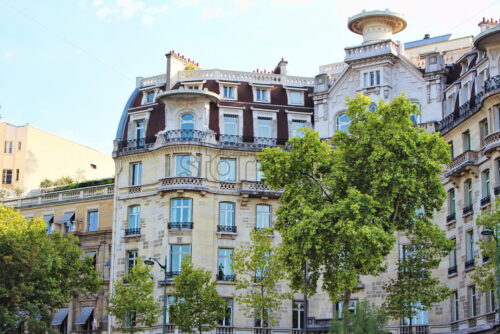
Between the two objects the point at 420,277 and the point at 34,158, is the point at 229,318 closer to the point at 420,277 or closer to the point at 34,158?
the point at 420,277

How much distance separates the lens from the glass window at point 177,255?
55.5 metres

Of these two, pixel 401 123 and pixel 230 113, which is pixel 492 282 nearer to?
pixel 401 123

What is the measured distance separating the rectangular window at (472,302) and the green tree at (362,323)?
1020cm

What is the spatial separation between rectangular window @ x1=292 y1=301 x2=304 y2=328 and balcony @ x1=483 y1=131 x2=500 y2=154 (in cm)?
1587

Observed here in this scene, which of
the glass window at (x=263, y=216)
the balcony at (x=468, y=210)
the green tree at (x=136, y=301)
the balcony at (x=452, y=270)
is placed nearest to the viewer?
the balcony at (x=468, y=210)

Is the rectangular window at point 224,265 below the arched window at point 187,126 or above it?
below

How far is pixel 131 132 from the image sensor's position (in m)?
61.2

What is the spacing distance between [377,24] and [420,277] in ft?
59.7

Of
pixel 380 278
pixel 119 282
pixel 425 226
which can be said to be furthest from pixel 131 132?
pixel 425 226

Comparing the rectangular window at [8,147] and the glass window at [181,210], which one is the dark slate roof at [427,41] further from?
the rectangular window at [8,147]

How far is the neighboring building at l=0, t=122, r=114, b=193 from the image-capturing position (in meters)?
80.1

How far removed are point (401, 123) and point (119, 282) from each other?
18.8 meters

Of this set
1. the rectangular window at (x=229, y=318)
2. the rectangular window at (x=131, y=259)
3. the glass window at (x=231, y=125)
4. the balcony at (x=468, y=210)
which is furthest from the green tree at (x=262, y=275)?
the balcony at (x=468, y=210)

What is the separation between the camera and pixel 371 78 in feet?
189
